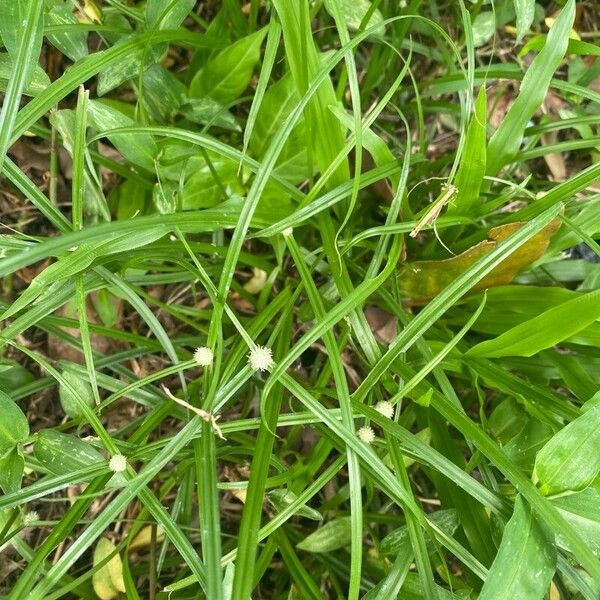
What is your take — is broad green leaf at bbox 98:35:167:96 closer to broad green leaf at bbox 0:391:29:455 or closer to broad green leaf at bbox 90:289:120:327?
broad green leaf at bbox 90:289:120:327

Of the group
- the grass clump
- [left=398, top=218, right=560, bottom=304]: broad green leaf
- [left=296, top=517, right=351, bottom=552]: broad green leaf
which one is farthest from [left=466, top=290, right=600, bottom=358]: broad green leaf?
[left=296, top=517, right=351, bottom=552]: broad green leaf

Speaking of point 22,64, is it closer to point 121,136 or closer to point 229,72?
point 121,136

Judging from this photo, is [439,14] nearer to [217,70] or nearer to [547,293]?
[217,70]

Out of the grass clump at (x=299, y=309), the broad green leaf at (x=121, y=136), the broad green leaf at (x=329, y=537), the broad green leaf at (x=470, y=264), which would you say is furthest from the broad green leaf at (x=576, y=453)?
the broad green leaf at (x=121, y=136)

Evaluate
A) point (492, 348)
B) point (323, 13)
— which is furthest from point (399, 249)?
point (323, 13)

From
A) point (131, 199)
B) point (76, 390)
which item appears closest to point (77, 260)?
point (76, 390)
